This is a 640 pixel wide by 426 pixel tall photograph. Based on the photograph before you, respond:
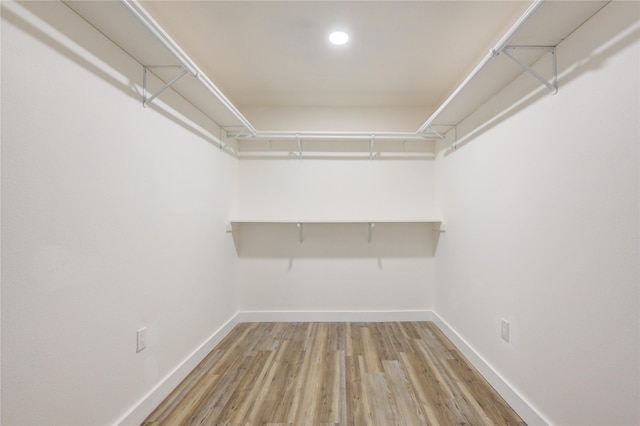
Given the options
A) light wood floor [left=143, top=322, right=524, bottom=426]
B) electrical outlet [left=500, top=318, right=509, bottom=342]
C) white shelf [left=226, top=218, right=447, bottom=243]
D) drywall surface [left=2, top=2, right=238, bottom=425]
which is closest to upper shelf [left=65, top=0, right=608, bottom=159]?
drywall surface [left=2, top=2, right=238, bottom=425]

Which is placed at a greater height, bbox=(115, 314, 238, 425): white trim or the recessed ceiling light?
the recessed ceiling light

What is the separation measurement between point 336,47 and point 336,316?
98.4 inches

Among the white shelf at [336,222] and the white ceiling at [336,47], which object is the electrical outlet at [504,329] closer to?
the white shelf at [336,222]

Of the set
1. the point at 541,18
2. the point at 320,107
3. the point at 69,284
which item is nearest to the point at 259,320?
the point at 69,284

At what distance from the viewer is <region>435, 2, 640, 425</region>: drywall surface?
0.94 m

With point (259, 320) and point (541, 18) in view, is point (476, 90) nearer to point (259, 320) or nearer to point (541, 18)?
point (541, 18)

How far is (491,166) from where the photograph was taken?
173 cm

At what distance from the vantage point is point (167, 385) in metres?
1.56

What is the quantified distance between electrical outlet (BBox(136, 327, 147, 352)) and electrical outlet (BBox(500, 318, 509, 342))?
7.10 feet

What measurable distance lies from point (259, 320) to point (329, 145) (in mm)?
2070

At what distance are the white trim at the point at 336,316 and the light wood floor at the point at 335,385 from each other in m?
0.29

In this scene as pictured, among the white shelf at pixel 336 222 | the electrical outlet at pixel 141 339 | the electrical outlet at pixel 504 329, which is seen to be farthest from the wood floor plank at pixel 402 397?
the electrical outlet at pixel 141 339

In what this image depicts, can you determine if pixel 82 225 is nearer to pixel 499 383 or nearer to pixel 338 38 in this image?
pixel 338 38

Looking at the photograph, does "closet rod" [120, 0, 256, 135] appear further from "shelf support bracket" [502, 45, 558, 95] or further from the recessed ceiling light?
"shelf support bracket" [502, 45, 558, 95]
